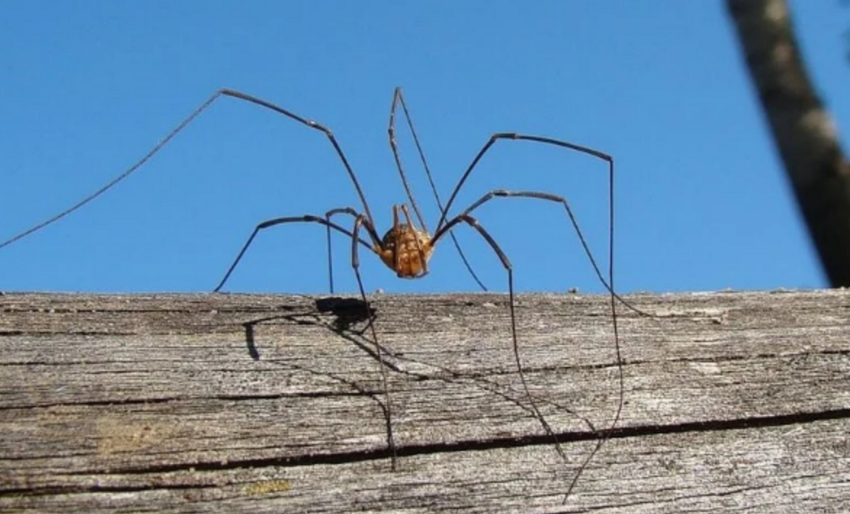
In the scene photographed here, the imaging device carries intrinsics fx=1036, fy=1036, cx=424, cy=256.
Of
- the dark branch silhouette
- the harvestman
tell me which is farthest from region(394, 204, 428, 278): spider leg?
the dark branch silhouette

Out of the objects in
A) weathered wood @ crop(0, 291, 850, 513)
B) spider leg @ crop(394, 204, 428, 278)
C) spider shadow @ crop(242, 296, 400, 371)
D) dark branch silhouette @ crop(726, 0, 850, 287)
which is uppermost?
dark branch silhouette @ crop(726, 0, 850, 287)

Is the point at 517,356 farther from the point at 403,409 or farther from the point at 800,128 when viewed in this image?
the point at 800,128

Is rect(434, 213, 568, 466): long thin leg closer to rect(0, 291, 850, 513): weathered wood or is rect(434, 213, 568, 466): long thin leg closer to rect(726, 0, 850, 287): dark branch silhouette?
rect(0, 291, 850, 513): weathered wood

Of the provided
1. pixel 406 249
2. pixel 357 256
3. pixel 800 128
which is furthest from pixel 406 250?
pixel 800 128

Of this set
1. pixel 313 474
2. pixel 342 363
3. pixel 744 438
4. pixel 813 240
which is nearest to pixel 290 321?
pixel 342 363

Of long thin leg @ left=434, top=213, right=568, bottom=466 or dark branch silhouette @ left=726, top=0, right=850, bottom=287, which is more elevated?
dark branch silhouette @ left=726, top=0, right=850, bottom=287

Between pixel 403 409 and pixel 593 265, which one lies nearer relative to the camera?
pixel 403 409

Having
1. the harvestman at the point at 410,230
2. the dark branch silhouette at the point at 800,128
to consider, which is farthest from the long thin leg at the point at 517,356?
the dark branch silhouette at the point at 800,128
